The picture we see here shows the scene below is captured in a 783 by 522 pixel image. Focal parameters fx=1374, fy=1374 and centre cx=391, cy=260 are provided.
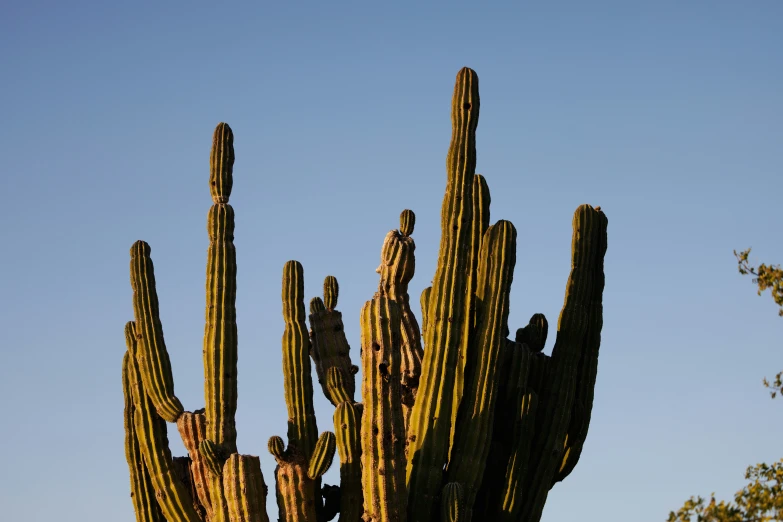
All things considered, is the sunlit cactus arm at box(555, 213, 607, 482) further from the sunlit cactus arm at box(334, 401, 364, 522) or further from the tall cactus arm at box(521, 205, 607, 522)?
the sunlit cactus arm at box(334, 401, 364, 522)

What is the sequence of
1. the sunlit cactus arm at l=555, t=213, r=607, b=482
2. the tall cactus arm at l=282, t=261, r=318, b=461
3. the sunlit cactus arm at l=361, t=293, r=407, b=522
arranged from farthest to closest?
the sunlit cactus arm at l=555, t=213, r=607, b=482
the tall cactus arm at l=282, t=261, r=318, b=461
the sunlit cactus arm at l=361, t=293, r=407, b=522

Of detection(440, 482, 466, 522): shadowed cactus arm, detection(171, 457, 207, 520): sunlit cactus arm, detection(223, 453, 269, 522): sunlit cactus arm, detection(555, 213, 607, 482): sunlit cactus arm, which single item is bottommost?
detection(440, 482, 466, 522): shadowed cactus arm

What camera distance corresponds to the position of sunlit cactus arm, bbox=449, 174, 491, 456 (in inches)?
550

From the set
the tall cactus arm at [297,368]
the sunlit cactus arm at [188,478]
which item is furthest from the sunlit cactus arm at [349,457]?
the sunlit cactus arm at [188,478]

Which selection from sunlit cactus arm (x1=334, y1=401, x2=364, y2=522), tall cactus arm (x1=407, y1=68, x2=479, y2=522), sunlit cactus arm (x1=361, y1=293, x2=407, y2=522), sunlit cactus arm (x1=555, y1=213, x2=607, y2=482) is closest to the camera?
sunlit cactus arm (x1=361, y1=293, x2=407, y2=522)

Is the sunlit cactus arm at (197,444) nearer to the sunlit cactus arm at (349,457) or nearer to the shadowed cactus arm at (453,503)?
the sunlit cactus arm at (349,457)

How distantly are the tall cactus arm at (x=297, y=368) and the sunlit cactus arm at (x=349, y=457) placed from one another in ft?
1.73

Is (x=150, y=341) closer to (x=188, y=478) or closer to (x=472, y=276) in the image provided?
(x=188, y=478)

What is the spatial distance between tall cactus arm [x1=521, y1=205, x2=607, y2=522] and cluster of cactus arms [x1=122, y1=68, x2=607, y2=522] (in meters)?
0.02

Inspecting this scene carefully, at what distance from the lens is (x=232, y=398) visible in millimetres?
14070

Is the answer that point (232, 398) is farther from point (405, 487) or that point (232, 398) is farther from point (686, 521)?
point (686, 521)

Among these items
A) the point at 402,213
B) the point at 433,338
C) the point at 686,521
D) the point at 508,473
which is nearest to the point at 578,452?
the point at 508,473

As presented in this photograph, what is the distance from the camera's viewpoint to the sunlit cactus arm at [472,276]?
14.0 metres

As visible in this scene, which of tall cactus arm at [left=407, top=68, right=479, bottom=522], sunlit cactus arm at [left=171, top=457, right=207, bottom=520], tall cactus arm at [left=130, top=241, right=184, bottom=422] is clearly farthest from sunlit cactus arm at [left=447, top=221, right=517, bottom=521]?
tall cactus arm at [left=130, top=241, right=184, bottom=422]
